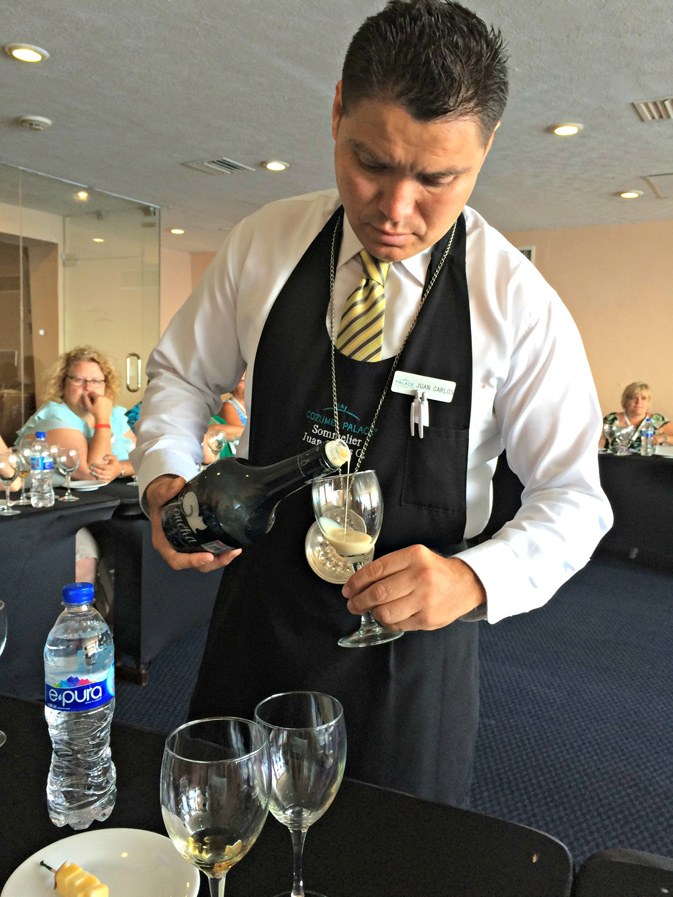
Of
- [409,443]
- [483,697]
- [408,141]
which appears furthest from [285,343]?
[483,697]

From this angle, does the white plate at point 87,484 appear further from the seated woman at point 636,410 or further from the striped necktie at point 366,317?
the seated woman at point 636,410

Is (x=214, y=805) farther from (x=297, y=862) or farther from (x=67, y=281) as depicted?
(x=67, y=281)

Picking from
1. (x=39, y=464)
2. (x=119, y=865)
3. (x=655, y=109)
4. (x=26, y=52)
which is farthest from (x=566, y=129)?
(x=119, y=865)

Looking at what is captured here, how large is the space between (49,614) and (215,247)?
8.83m

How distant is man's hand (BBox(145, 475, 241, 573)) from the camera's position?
3.51 feet

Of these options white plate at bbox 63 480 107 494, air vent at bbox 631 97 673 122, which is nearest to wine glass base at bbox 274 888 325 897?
white plate at bbox 63 480 107 494

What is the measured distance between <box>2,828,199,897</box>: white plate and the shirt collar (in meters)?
0.92

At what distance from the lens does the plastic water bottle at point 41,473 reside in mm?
2986

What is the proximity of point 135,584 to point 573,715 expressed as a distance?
1.99m

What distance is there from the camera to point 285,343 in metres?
1.28

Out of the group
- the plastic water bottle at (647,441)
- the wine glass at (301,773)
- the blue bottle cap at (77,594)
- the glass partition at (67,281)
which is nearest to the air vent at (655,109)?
the plastic water bottle at (647,441)

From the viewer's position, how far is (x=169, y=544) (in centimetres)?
111

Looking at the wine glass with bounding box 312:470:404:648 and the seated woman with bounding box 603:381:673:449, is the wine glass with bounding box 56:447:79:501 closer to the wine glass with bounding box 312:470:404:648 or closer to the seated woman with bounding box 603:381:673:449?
the wine glass with bounding box 312:470:404:648

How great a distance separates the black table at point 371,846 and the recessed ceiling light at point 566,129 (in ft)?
16.3
